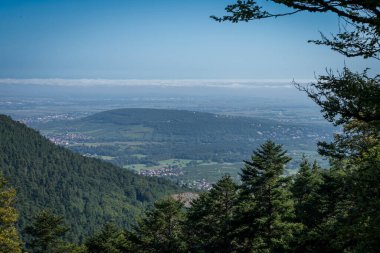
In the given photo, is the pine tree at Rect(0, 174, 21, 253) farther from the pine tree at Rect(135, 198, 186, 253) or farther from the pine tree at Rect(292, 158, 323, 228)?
the pine tree at Rect(292, 158, 323, 228)

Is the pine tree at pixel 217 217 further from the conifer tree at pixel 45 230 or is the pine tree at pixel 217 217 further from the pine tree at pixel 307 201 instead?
the conifer tree at pixel 45 230

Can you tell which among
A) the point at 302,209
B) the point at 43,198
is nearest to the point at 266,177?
the point at 302,209

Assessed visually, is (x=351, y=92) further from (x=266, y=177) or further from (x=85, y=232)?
(x=85, y=232)

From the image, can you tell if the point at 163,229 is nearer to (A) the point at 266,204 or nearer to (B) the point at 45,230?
(B) the point at 45,230

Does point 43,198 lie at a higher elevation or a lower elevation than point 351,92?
lower

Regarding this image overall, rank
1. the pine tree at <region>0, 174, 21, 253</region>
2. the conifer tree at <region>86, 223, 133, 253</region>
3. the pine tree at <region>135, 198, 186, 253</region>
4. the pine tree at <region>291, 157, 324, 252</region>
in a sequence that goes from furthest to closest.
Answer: the conifer tree at <region>86, 223, 133, 253</region>
the pine tree at <region>135, 198, 186, 253</region>
the pine tree at <region>291, 157, 324, 252</region>
the pine tree at <region>0, 174, 21, 253</region>

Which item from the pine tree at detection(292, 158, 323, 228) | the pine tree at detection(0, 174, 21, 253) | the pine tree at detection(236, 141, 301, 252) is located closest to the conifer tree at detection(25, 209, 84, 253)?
the pine tree at detection(0, 174, 21, 253)
